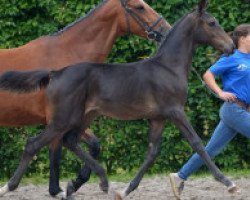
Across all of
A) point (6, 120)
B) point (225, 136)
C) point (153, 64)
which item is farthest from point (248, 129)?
point (6, 120)

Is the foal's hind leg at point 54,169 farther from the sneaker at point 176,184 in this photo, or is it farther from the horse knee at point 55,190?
the sneaker at point 176,184

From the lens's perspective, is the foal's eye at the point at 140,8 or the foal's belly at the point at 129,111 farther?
the foal's eye at the point at 140,8

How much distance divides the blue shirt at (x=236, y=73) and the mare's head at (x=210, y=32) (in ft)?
0.79

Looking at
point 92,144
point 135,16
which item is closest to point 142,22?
point 135,16

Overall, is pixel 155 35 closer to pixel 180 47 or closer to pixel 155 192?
pixel 180 47

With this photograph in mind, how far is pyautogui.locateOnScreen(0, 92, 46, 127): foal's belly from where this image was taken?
25.3 ft

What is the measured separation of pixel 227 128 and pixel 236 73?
56 cm

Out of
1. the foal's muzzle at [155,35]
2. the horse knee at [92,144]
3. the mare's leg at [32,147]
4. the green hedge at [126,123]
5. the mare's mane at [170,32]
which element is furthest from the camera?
the green hedge at [126,123]

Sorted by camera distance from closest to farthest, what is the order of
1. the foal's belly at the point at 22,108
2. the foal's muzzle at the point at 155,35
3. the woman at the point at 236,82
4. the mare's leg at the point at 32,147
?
the mare's leg at the point at 32,147 → the woman at the point at 236,82 → the foal's belly at the point at 22,108 → the foal's muzzle at the point at 155,35

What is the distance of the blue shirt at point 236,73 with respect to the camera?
23.7 feet

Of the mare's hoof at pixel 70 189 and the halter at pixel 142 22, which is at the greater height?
the halter at pixel 142 22

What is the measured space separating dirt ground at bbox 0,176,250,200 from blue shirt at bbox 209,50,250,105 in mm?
1105

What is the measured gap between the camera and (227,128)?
748 centimetres

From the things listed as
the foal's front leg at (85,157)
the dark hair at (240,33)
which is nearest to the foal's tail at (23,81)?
the foal's front leg at (85,157)
